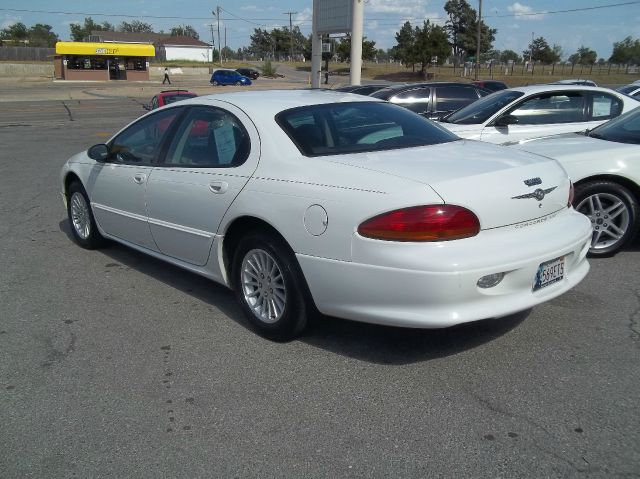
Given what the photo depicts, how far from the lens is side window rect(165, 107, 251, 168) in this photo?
4367mm

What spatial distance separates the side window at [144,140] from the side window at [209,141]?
0.21 meters

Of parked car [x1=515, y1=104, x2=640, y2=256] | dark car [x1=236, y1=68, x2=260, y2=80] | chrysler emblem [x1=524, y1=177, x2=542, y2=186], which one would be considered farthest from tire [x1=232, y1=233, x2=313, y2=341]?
dark car [x1=236, y1=68, x2=260, y2=80]

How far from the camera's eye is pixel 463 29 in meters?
98.8

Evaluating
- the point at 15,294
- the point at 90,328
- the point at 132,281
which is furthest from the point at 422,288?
the point at 15,294

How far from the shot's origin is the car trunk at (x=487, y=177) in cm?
345

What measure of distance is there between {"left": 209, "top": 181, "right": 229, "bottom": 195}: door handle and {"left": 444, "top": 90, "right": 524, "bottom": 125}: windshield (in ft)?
16.2

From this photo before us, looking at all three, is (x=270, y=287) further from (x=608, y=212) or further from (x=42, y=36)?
(x=42, y=36)

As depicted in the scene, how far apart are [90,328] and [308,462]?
229 cm

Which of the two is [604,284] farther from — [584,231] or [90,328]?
[90,328]

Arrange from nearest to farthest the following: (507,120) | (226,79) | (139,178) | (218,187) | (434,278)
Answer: (434,278) → (218,187) → (139,178) → (507,120) → (226,79)

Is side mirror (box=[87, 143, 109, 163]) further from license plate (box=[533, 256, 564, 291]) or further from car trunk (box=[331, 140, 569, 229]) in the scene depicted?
license plate (box=[533, 256, 564, 291])

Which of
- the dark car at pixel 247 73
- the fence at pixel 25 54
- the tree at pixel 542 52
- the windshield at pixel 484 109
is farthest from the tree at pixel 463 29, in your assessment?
the windshield at pixel 484 109

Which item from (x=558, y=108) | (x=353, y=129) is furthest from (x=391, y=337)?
(x=558, y=108)

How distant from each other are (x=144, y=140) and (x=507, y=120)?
4.75 meters
